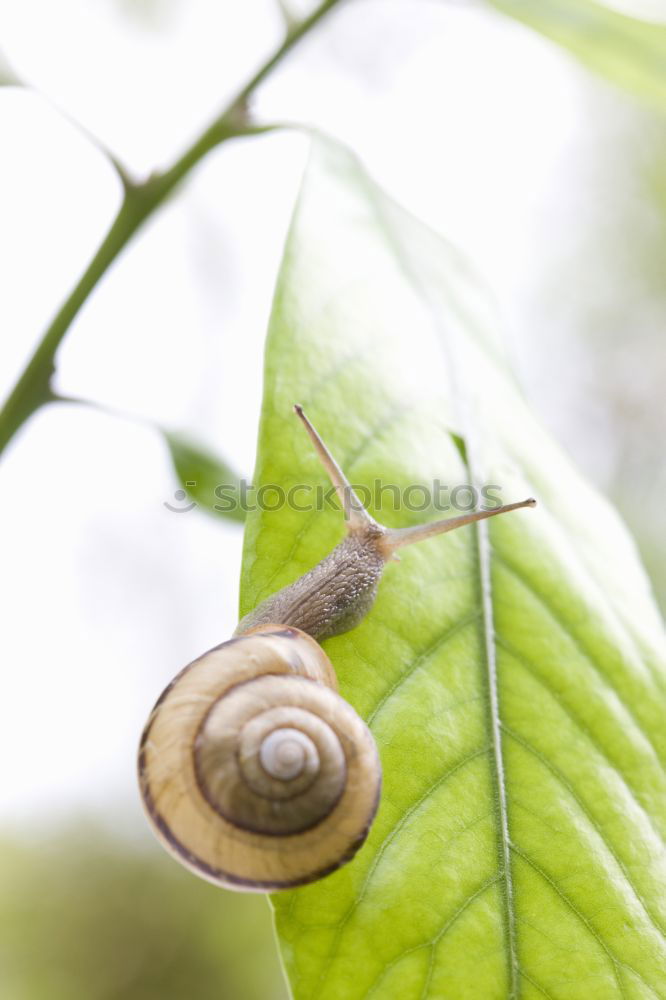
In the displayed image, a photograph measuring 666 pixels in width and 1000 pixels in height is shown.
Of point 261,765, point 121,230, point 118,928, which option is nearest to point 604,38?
point 121,230

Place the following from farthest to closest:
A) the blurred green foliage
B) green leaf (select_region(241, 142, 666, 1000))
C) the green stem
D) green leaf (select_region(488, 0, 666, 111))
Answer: the blurred green foliage → green leaf (select_region(488, 0, 666, 111)) → the green stem → green leaf (select_region(241, 142, 666, 1000))

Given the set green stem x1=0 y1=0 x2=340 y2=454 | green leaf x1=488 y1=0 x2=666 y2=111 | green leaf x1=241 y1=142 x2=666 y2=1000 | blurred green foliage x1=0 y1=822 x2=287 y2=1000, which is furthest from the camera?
blurred green foliage x1=0 y1=822 x2=287 y2=1000

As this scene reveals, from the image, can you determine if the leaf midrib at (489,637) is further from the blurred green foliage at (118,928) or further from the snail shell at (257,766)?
the blurred green foliage at (118,928)

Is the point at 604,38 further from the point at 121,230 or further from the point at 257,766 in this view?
the point at 257,766

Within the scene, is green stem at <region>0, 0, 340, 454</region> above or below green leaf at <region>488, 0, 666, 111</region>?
below

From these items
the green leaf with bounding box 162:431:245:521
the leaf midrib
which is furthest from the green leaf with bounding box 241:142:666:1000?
the green leaf with bounding box 162:431:245:521

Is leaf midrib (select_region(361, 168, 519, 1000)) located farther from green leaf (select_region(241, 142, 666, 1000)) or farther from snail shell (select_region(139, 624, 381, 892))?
snail shell (select_region(139, 624, 381, 892))
